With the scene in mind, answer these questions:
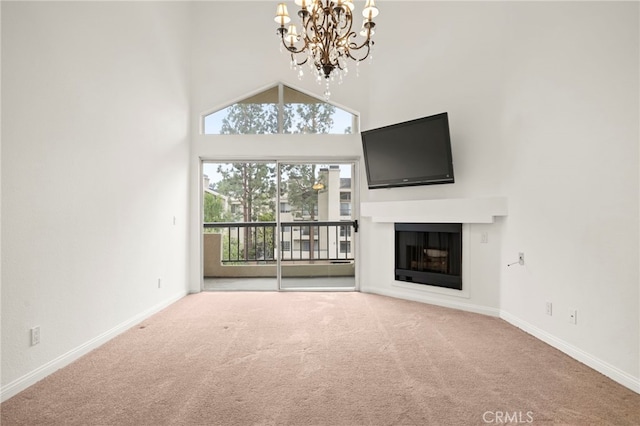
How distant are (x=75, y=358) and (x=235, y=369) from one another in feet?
4.29

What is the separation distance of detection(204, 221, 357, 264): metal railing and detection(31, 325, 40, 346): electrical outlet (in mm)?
2956

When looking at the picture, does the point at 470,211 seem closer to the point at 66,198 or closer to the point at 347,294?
the point at 347,294

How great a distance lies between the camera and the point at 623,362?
2363mm

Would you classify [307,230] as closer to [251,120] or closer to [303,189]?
[303,189]

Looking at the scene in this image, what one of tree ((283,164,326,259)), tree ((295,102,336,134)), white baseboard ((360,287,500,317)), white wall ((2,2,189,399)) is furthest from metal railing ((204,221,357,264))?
tree ((295,102,336,134))

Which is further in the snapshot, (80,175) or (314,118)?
(314,118)

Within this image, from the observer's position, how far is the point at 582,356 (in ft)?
8.79

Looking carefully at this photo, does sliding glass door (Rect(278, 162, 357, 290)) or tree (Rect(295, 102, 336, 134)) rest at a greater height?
tree (Rect(295, 102, 336, 134))

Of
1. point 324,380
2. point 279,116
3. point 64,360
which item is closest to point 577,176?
point 324,380

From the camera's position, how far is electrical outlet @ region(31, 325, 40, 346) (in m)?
2.34

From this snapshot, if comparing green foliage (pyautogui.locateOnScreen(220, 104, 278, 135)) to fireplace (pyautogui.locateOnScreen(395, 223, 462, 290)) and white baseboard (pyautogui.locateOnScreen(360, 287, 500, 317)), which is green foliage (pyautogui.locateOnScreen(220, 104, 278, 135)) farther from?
white baseboard (pyautogui.locateOnScreen(360, 287, 500, 317))
